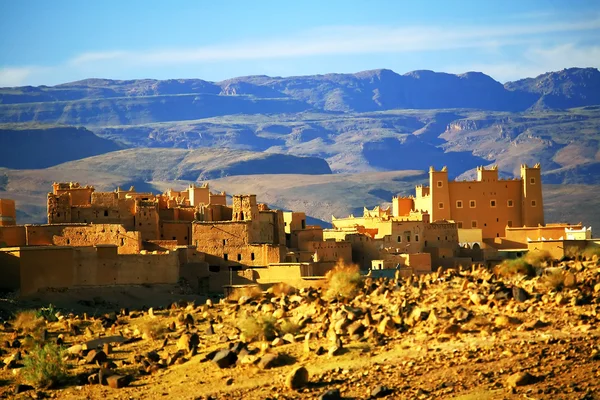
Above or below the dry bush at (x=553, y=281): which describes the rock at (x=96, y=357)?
below

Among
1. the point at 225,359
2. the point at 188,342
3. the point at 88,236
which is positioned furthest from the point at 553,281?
the point at 88,236

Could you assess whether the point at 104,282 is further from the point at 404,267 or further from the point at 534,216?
the point at 534,216

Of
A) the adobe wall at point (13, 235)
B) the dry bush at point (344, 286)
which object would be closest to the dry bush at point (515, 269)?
the dry bush at point (344, 286)

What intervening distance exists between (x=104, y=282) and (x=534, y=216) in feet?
92.7

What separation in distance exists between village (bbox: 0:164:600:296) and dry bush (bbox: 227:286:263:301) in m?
1.90

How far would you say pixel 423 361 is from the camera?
27141 millimetres

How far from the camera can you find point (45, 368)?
Answer: 3036cm

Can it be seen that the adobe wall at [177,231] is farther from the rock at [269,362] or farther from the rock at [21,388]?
the rock at [269,362]

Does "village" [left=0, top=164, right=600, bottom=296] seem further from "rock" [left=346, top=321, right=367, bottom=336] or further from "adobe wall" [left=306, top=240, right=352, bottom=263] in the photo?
"rock" [left=346, top=321, right=367, bottom=336]

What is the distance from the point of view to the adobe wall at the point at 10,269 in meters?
46.5

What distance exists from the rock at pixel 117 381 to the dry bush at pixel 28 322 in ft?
25.4

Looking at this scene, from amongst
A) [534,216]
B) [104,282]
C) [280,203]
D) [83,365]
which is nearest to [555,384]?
[83,365]

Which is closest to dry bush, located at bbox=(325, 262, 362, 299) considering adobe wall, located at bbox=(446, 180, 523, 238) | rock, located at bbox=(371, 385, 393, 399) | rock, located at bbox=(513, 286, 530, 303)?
rock, located at bbox=(513, 286, 530, 303)

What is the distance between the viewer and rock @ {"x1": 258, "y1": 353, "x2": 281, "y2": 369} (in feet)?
94.0
